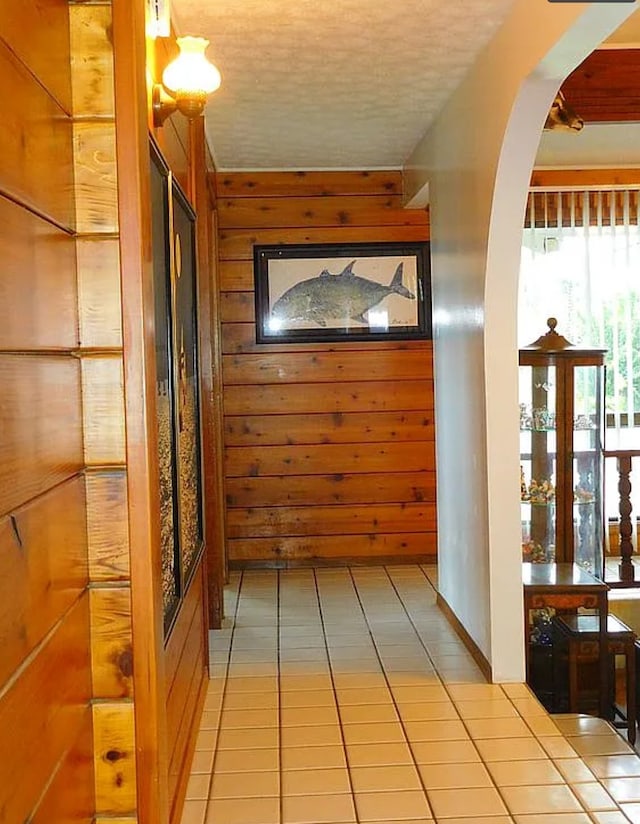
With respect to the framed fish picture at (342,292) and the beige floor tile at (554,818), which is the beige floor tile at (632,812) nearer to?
the beige floor tile at (554,818)

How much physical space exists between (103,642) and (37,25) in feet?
3.63

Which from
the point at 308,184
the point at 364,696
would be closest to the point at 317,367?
the point at 308,184

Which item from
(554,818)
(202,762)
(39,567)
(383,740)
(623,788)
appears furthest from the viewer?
(383,740)

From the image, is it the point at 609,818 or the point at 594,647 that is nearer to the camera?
the point at 609,818

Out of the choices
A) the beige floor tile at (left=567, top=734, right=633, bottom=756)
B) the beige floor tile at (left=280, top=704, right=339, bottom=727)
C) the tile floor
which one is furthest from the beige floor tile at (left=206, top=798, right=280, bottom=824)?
the beige floor tile at (left=567, top=734, right=633, bottom=756)

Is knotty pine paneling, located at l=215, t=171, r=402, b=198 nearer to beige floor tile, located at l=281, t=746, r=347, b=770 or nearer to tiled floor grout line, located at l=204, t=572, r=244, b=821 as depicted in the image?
tiled floor grout line, located at l=204, t=572, r=244, b=821

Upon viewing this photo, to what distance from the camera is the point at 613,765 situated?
2904 millimetres

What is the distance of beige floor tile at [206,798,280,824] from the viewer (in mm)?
2521

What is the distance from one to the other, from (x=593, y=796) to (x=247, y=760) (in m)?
1.02

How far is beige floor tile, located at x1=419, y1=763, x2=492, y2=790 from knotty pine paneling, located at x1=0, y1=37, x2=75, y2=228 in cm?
189

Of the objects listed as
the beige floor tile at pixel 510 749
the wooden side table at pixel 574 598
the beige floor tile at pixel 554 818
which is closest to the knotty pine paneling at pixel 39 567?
the beige floor tile at pixel 554 818

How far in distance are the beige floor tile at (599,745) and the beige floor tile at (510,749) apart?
0.17 meters

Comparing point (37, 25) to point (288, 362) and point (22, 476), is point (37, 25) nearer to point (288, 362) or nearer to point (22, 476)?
point (22, 476)

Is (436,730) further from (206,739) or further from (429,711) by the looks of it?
(206,739)
